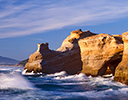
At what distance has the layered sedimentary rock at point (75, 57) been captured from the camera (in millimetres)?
28656

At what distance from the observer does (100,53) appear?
2861cm

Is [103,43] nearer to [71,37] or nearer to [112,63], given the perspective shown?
[112,63]

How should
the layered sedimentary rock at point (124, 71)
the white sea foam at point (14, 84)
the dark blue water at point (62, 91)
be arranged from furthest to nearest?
the layered sedimentary rock at point (124, 71) → the white sea foam at point (14, 84) → the dark blue water at point (62, 91)

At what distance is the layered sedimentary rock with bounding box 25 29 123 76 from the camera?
28656 millimetres

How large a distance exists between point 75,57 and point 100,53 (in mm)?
15395

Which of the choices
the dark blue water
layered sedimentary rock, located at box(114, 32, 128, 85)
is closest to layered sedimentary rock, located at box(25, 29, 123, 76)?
the dark blue water

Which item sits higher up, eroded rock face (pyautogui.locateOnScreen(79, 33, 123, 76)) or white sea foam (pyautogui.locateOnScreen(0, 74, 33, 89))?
eroded rock face (pyautogui.locateOnScreen(79, 33, 123, 76))

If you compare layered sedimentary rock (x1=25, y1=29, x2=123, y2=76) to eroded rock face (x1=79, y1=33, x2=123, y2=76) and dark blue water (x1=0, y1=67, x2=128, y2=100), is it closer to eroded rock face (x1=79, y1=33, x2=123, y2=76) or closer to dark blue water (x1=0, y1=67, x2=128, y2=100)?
eroded rock face (x1=79, y1=33, x2=123, y2=76)

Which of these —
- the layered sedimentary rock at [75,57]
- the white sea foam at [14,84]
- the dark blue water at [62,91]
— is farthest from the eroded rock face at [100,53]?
the white sea foam at [14,84]

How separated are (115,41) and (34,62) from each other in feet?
67.3

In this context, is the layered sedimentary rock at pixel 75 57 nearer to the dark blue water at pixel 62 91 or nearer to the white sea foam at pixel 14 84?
the dark blue water at pixel 62 91

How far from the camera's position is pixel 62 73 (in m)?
41.8

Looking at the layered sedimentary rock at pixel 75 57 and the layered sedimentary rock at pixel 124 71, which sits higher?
the layered sedimentary rock at pixel 75 57

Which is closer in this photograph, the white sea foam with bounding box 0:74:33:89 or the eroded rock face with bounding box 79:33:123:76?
the white sea foam with bounding box 0:74:33:89
